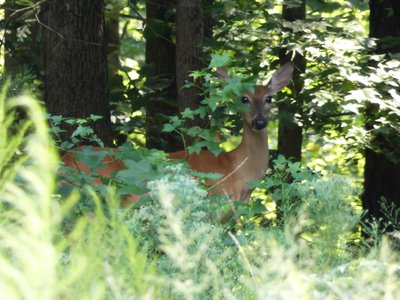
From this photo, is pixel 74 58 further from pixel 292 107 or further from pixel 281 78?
pixel 292 107

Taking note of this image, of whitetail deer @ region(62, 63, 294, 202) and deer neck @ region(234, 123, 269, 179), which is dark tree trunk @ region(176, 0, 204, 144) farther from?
deer neck @ region(234, 123, 269, 179)

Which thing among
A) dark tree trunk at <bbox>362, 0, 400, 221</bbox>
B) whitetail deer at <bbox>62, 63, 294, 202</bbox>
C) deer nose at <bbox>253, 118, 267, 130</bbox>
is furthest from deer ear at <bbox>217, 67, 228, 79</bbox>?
dark tree trunk at <bbox>362, 0, 400, 221</bbox>

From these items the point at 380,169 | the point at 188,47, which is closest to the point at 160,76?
the point at 188,47

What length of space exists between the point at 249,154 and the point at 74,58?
6.04ft

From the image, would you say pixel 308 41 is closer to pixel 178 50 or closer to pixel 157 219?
pixel 178 50

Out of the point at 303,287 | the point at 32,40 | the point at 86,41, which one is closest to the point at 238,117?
the point at 86,41

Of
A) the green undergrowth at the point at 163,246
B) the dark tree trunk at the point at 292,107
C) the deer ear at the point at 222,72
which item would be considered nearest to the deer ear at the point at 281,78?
the dark tree trunk at the point at 292,107

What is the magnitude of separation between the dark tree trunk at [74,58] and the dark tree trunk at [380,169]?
115 inches

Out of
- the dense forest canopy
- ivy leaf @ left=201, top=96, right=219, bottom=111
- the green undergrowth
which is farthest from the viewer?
the dense forest canopy

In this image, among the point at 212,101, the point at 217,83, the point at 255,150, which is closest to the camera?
the point at 212,101

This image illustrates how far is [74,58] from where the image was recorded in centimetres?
866

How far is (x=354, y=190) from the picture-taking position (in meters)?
4.17

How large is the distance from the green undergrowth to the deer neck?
2.95m

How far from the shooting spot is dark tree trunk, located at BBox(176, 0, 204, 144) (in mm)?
8398
